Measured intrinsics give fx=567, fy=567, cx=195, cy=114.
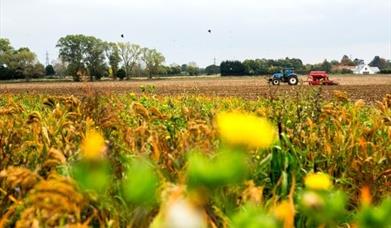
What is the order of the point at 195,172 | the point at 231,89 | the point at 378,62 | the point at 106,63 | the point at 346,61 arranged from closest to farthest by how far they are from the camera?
the point at 195,172 → the point at 231,89 → the point at 106,63 → the point at 346,61 → the point at 378,62

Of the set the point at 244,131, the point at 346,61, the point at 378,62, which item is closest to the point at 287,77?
the point at 244,131

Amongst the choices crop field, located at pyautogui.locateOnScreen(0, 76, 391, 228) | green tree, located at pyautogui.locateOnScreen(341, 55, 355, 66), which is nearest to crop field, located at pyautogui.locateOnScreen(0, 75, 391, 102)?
crop field, located at pyautogui.locateOnScreen(0, 76, 391, 228)

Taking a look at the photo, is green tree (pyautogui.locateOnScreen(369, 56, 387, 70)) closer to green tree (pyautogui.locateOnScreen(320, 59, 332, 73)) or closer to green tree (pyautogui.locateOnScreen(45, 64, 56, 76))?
green tree (pyautogui.locateOnScreen(320, 59, 332, 73))

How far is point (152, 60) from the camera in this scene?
101562 millimetres

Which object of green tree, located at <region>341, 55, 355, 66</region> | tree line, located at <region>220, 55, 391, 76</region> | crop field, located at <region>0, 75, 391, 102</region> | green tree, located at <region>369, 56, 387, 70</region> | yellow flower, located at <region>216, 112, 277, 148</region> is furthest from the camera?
green tree, located at <region>369, 56, 387, 70</region>

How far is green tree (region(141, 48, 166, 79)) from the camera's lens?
100 metres

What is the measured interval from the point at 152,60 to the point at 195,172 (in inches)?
4007

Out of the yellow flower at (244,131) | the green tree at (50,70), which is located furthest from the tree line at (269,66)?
the yellow flower at (244,131)

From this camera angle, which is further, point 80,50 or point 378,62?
point 378,62

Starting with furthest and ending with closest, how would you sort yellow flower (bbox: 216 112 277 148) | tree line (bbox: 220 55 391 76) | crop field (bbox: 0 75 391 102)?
tree line (bbox: 220 55 391 76) → crop field (bbox: 0 75 391 102) → yellow flower (bbox: 216 112 277 148)

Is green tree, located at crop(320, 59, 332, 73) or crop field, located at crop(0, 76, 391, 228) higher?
crop field, located at crop(0, 76, 391, 228)

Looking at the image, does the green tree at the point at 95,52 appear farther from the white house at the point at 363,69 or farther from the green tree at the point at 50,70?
the white house at the point at 363,69

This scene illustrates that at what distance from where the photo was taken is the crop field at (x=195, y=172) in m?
0.55

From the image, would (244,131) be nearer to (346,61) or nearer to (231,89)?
(231,89)
